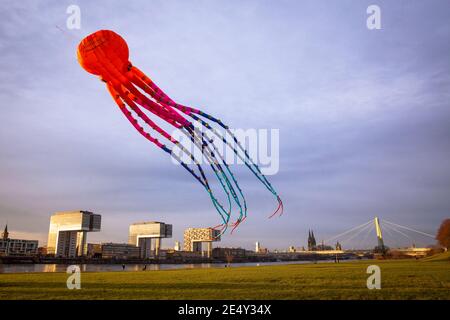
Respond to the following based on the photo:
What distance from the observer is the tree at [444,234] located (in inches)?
4849

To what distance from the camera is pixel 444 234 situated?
12694cm

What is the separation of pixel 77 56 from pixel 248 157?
9.05 m

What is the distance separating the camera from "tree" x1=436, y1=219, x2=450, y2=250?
123 metres

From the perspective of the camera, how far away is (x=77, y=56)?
48.1 feet
